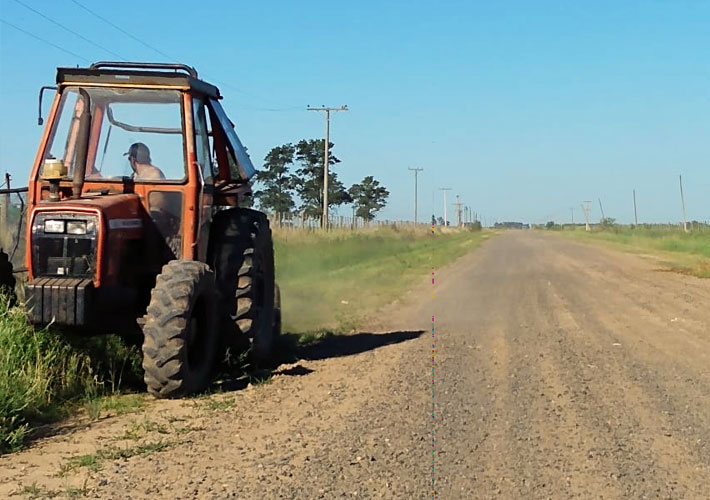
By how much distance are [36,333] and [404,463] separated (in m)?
3.35

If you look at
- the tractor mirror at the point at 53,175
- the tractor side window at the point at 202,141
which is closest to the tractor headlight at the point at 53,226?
the tractor mirror at the point at 53,175

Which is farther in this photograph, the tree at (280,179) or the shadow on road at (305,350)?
the tree at (280,179)

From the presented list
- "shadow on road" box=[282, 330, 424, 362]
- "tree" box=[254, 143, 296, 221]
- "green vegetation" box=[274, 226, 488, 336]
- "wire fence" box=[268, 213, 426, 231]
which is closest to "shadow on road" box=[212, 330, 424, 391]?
"shadow on road" box=[282, 330, 424, 362]

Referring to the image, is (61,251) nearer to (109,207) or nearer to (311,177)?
(109,207)

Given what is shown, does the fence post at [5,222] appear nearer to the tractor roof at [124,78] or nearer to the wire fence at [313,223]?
the tractor roof at [124,78]

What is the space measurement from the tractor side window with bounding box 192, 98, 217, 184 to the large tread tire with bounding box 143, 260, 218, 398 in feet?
3.88

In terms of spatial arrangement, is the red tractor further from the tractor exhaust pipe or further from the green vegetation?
the green vegetation

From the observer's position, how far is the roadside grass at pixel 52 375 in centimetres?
611

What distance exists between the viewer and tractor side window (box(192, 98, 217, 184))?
25.8ft

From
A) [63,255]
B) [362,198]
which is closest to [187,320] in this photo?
[63,255]

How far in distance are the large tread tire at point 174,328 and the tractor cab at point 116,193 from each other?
455 mm

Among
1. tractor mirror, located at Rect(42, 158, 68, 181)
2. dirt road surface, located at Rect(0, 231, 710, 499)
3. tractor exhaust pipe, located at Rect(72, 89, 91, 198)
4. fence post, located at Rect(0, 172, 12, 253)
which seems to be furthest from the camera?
fence post, located at Rect(0, 172, 12, 253)

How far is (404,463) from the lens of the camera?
5.26 metres

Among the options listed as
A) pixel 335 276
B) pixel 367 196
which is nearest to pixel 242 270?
pixel 335 276
